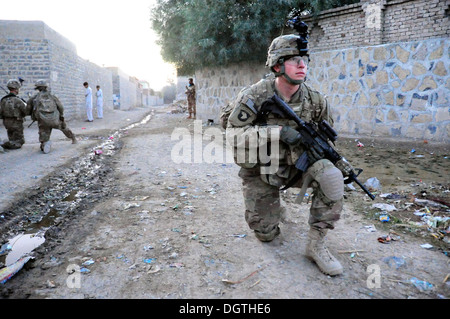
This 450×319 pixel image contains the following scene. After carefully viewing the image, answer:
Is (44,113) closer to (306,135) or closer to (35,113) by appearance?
(35,113)

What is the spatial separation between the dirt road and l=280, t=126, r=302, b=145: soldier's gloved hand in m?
0.83

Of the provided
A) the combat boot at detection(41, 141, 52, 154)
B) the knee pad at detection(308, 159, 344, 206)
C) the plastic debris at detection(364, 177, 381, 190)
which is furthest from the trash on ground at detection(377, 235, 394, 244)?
the combat boot at detection(41, 141, 52, 154)

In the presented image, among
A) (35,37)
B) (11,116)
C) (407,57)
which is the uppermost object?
(35,37)

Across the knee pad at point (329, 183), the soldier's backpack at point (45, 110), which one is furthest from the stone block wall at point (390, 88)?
the soldier's backpack at point (45, 110)

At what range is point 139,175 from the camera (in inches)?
178

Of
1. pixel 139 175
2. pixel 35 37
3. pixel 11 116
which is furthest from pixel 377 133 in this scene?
pixel 35 37

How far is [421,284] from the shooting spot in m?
1.88

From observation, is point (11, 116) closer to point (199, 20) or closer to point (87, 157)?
point (87, 157)

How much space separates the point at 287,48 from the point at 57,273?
7.20 ft

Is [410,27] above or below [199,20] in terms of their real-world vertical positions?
below

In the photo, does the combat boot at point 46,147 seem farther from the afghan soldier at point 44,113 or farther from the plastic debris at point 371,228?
the plastic debris at point 371,228

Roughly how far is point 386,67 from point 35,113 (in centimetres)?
768

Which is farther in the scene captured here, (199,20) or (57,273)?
(199,20)

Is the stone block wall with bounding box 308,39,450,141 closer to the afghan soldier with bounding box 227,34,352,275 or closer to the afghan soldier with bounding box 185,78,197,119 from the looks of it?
the afghan soldier with bounding box 227,34,352,275
